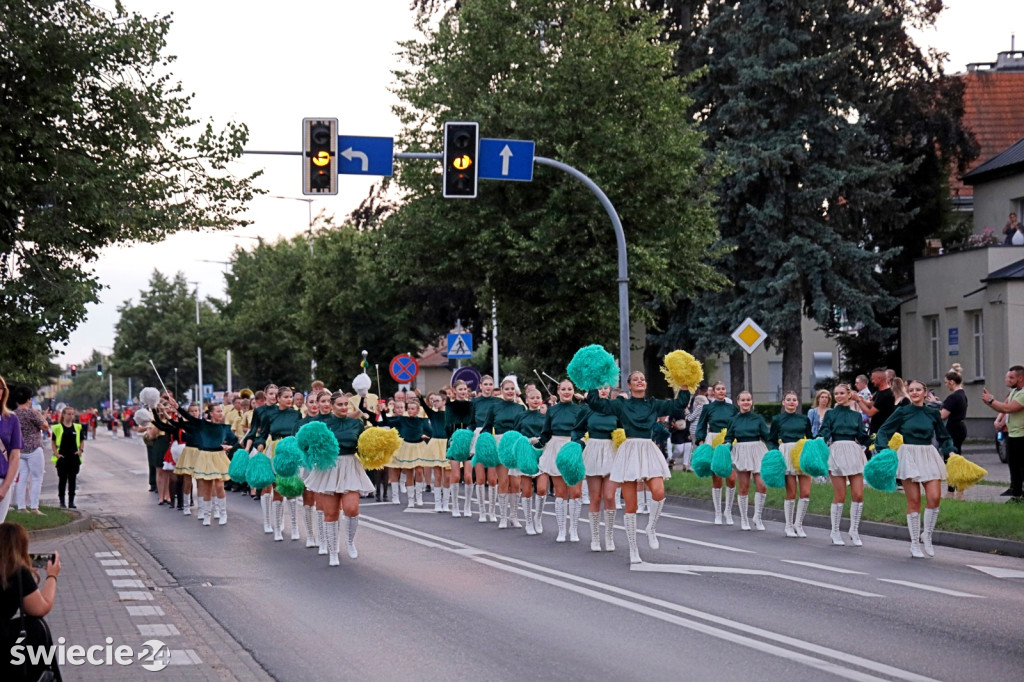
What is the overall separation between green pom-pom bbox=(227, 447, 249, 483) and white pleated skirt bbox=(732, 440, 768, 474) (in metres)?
6.13

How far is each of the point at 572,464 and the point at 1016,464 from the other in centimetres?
725

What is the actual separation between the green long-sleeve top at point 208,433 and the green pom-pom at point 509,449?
4.93 meters

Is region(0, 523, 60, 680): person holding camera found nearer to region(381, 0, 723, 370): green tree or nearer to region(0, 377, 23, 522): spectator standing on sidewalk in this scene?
region(0, 377, 23, 522): spectator standing on sidewalk

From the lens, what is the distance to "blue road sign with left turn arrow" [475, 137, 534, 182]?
82.4 feet

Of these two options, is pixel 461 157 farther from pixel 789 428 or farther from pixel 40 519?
pixel 40 519

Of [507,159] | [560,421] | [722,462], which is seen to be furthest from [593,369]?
[507,159]

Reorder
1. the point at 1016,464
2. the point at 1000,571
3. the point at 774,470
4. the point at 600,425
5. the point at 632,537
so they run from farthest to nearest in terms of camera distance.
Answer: the point at 1016,464
the point at 774,470
the point at 600,425
the point at 632,537
the point at 1000,571

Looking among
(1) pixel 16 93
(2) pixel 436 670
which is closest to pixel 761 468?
(2) pixel 436 670

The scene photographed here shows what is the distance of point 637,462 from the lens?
1518 centimetres

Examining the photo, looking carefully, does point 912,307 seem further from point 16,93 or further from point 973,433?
point 16,93

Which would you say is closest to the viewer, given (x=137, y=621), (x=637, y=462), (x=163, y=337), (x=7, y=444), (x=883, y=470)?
(x=137, y=621)

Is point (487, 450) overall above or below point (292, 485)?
above

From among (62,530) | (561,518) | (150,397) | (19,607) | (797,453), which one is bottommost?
(62,530)

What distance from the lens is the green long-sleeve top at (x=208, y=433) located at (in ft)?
72.1
